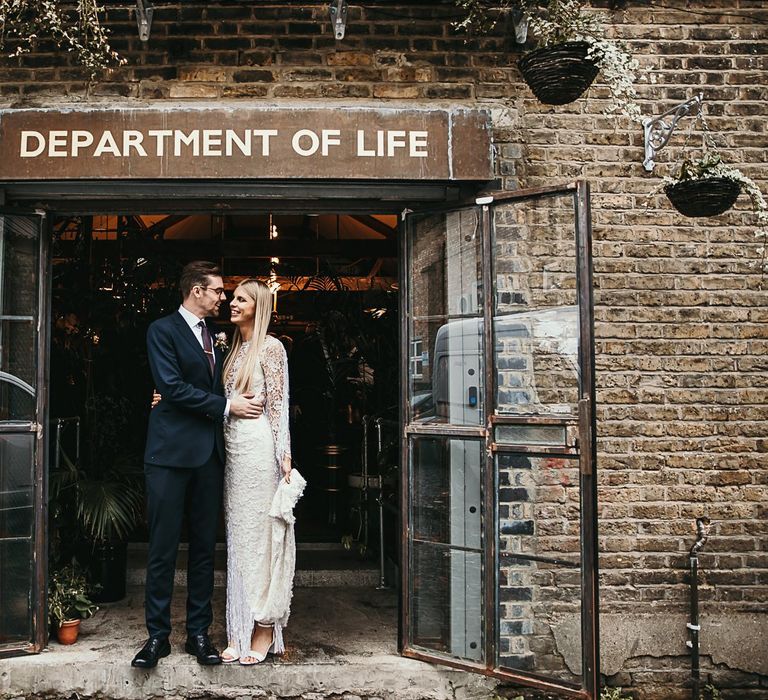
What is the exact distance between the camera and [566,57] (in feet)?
11.5

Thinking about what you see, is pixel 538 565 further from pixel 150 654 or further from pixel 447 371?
pixel 150 654

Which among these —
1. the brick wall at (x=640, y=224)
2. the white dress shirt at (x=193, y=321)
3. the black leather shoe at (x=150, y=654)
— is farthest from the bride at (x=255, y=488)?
the brick wall at (x=640, y=224)

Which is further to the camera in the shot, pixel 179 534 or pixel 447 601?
pixel 447 601

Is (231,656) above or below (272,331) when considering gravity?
below

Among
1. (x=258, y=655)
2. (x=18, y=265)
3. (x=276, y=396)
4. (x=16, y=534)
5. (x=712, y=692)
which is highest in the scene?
(x=18, y=265)

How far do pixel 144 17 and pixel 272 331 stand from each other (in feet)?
A: 17.5

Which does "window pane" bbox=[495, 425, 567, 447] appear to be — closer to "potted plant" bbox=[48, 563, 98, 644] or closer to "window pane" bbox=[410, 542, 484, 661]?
"window pane" bbox=[410, 542, 484, 661]

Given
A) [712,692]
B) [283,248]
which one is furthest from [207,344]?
[283,248]

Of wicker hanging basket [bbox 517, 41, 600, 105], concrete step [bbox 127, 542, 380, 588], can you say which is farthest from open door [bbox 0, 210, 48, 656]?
wicker hanging basket [bbox 517, 41, 600, 105]

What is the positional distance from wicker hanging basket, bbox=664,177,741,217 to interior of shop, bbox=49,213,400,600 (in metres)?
2.84

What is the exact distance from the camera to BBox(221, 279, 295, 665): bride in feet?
12.8

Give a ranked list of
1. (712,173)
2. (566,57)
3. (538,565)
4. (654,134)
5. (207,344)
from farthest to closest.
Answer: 1. (654,134)
2. (207,344)
3. (538,565)
4. (712,173)
5. (566,57)

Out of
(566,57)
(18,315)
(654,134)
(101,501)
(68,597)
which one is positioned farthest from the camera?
(101,501)

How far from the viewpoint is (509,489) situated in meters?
3.98
